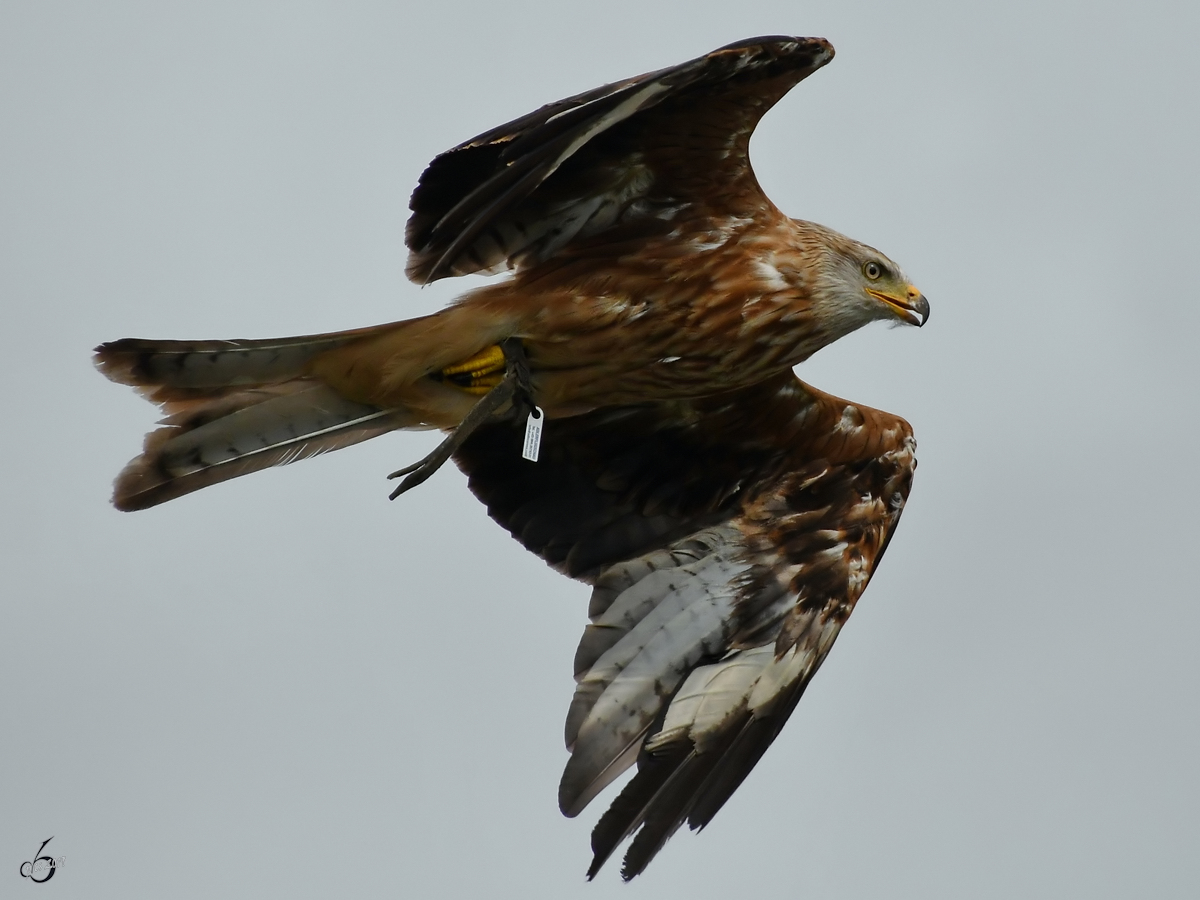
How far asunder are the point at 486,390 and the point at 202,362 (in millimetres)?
1222

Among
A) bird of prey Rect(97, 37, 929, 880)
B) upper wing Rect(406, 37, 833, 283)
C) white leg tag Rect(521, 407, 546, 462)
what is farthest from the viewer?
white leg tag Rect(521, 407, 546, 462)

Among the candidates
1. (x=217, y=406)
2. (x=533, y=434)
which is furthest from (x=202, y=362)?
(x=533, y=434)

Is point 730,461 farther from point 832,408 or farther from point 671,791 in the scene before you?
point 671,791

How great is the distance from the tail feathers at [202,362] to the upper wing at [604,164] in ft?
2.14

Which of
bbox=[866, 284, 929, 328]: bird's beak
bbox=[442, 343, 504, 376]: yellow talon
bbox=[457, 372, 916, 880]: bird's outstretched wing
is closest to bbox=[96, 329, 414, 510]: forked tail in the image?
bbox=[442, 343, 504, 376]: yellow talon

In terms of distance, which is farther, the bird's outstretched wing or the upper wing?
the bird's outstretched wing

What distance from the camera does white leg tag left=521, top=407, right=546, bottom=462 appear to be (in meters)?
6.95

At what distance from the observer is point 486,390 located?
23.9 ft

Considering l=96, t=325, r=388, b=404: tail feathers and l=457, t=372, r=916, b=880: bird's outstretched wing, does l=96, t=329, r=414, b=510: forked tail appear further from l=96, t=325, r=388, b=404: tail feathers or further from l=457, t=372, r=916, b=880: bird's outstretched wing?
l=457, t=372, r=916, b=880: bird's outstretched wing

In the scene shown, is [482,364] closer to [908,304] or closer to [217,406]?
[217,406]

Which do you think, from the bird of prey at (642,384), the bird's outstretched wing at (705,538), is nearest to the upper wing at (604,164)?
the bird of prey at (642,384)

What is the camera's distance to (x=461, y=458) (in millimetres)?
7812

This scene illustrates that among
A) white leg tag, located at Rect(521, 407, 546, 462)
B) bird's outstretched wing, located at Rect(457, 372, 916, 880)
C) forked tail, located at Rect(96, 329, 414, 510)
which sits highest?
forked tail, located at Rect(96, 329, 414, 510)

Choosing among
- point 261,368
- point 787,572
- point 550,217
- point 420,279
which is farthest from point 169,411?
point 787,572
